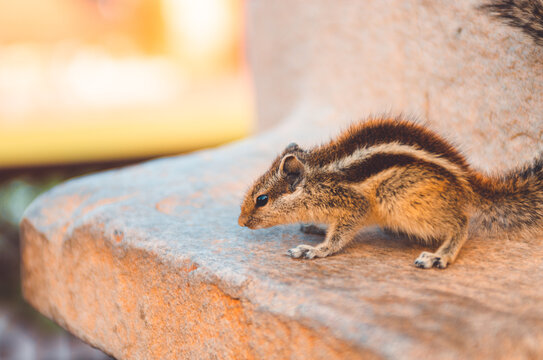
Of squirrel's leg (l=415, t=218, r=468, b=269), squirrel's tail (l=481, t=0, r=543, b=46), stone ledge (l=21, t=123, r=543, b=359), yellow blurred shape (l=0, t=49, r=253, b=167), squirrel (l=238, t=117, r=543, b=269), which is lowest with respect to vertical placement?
yellow blurred shape (l=0, t=49, r=253, b=167)

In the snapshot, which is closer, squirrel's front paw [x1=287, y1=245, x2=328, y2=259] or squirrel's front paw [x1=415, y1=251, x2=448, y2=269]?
squirrel's front paw [x1=415, y1=251, x2=448, y2=269]

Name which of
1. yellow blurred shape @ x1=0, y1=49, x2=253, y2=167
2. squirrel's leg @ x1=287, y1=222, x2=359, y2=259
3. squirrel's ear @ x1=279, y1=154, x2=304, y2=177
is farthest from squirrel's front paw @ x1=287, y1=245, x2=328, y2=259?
yellow blurred shape @ x1=0, y1=49, x2=253, y2=167

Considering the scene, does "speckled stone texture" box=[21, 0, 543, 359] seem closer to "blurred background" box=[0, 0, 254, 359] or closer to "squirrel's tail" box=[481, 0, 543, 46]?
"squirrel's tail" box=[481, 0, 543, 46]

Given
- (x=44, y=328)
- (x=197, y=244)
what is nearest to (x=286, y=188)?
(x=197, y=244)

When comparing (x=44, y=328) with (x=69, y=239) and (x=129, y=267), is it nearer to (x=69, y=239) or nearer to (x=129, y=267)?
(x=69, y=239)

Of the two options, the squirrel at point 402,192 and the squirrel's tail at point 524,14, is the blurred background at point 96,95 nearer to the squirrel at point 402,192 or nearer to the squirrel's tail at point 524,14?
the squirrel at point 402,192

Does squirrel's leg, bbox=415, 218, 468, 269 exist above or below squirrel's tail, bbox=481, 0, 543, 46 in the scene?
below
